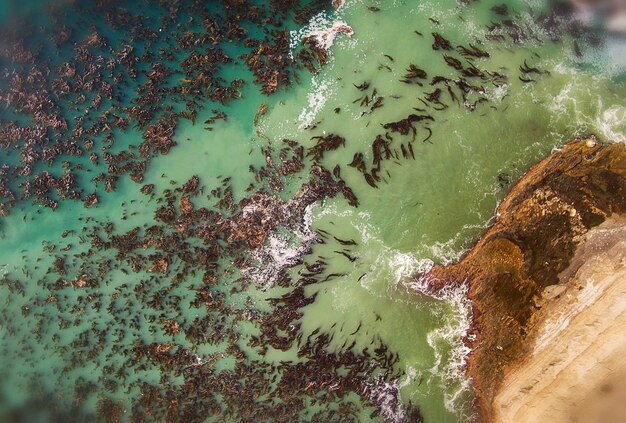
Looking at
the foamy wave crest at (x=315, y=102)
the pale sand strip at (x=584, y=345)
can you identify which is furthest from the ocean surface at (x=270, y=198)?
the pale sand strip at (x=584, y=345)

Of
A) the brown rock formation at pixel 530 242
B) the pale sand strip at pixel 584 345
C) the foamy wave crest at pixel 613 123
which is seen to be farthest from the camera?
the foamy wave crest at pixel 613 123

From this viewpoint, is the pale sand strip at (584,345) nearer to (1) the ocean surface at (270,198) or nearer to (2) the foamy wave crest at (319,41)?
(1) the ocean surface at (270,198)

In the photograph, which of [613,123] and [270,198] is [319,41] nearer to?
[270,198]

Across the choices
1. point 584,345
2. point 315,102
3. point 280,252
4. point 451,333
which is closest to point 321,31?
point 315,102

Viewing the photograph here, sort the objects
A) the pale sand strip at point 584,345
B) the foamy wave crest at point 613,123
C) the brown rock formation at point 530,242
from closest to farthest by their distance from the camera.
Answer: the pale sand strip at point 584,345
the brown rock formation at point 530,242
the foamy wave crest at point 613,123

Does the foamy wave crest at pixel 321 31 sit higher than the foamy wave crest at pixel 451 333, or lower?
higher

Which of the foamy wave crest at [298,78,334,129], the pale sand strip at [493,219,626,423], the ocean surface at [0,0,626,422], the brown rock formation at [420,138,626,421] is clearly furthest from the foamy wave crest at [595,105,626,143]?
the foamy wave crest at [298,78,334,129]
